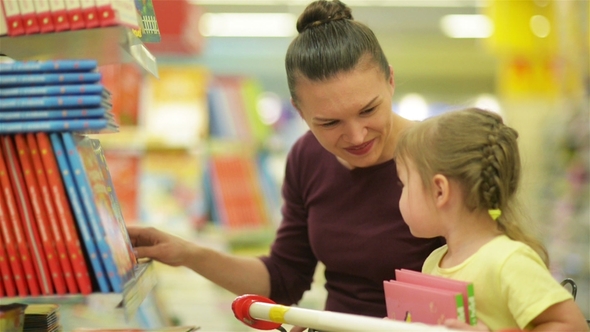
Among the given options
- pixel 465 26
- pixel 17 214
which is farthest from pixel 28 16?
pixel 465 26

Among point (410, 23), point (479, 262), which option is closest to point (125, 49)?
point (479, 262)

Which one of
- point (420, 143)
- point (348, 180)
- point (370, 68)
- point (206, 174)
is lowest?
point (206, 174)

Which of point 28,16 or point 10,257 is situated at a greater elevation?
point 28,16

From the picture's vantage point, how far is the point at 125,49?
137cm

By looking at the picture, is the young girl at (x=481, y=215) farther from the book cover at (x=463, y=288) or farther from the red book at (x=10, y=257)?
the red book at (x=10, y=257)

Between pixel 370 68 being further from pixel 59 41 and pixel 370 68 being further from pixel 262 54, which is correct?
pixel 262 54

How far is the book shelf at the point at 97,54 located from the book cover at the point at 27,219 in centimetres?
3

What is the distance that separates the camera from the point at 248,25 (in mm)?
9141

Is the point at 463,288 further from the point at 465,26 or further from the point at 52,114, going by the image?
the point at 465,26

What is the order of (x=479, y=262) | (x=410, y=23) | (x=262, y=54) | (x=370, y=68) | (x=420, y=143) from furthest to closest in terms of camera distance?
(x=262, y=54)
(x=410, y=23)
(x=370, y=68)
(x=420, y=143)
(x=479, y=262)

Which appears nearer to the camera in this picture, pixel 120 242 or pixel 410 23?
pixel 120 242

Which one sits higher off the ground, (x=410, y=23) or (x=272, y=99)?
(x=410, y=23)

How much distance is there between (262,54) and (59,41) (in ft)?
29.1

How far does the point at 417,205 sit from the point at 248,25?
7.97 meters
